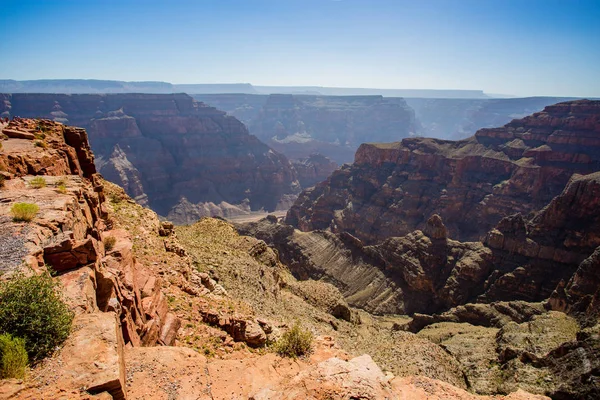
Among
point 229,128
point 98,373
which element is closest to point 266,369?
point 98,373

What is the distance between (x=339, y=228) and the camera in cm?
10131

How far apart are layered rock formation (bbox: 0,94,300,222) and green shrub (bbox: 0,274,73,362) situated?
13343cm

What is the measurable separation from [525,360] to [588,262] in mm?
19781

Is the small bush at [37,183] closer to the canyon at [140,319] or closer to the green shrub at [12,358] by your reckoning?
the canyon at [140,319]

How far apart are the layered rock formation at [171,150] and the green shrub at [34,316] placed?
438 feet

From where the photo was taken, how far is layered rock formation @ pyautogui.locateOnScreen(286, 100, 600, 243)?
296 ft

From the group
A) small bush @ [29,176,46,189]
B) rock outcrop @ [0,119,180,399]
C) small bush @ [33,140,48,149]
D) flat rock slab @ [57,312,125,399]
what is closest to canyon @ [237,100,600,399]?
rock outcrop @ [0,119,180,399]

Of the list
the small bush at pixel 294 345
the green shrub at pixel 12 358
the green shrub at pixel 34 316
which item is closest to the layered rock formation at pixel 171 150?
the small bush at pixel 294 345

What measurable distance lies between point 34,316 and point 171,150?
171942mm

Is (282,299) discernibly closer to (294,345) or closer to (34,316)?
(294,345)

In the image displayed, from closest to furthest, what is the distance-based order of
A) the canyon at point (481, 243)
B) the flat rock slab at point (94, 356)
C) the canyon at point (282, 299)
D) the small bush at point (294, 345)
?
the flat rock slab at point (94, 356)
the canyon at point (282, 299)
the small bush at point (294, 345)
the canyon at point (481, 243)

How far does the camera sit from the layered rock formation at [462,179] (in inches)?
3556

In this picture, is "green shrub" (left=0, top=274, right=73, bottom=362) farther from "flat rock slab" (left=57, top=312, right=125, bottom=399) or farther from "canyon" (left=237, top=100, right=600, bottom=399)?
"canyon" (left=237, top=100, right=600, bottom=399)

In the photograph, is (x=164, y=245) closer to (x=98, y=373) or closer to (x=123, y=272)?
(x=123, y=272)
